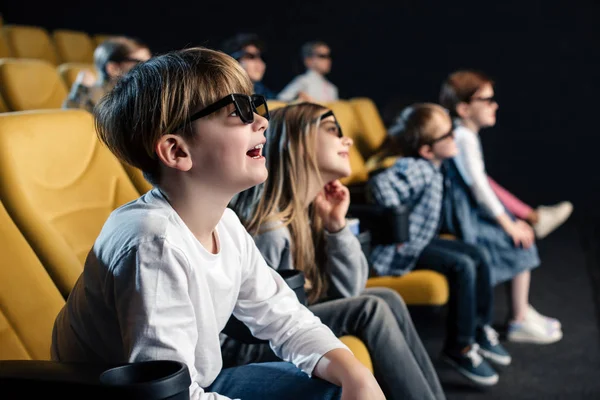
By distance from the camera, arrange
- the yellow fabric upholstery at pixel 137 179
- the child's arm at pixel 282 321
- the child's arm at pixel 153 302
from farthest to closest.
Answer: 1. the yellow fabric upholstery at pixel 137 179
2. the child's arm at pixel 282 321
3. the child's arm at pixel 153 302

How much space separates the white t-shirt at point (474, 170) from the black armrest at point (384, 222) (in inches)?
25.1

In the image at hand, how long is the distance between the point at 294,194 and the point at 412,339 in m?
0.41

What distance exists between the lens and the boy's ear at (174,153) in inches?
41.4

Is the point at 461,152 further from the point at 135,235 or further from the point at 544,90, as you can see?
the point at 544,90

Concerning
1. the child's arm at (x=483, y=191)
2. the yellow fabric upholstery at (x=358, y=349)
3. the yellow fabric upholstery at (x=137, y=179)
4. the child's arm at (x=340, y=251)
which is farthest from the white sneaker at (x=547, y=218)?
the yellow fabric upholstery at (x=137, y=179)

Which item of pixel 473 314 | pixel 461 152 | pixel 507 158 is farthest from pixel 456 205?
pixel 507 158

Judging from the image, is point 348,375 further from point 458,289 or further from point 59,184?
point 458,289

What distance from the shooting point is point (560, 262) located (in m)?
3.62

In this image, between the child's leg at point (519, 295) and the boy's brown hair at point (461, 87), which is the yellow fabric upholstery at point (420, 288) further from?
the boy's brown hair at point (461, 87)

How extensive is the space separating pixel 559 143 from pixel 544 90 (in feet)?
1.37

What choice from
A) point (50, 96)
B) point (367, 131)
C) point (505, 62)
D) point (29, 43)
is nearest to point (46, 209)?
point (50, 96)

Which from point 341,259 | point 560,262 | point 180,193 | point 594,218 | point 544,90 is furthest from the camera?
point 544,90

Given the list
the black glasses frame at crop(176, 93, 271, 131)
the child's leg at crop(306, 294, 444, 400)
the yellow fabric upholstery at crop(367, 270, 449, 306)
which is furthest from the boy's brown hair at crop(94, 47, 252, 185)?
the yellow fabric upholstery at crop(367, 270, 449, 306)

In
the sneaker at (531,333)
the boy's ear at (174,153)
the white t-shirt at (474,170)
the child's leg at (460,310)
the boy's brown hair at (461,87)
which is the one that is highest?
the boy's ear at (174,153)
